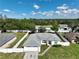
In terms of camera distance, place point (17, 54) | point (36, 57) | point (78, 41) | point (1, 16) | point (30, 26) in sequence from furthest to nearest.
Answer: point (1, 16) < point (30, 26) < point (78, 41) < point (17, 54) < point (36, 57)

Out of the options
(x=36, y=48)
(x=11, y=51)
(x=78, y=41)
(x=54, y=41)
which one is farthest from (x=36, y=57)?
(x=78, y=41)

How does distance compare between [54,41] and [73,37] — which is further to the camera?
[73,37]

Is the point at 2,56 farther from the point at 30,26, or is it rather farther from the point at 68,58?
the point at 30,26

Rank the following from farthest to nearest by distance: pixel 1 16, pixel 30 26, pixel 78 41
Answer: pixel 1 16
pixel 30 26
pixel 78 41

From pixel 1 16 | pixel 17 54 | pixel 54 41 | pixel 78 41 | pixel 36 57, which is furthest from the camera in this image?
pixel 1 16

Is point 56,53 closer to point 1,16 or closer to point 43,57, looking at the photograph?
point 43,57

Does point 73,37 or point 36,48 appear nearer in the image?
point 36,48

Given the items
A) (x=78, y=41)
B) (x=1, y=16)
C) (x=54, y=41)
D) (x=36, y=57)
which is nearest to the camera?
(x=36, y=57)

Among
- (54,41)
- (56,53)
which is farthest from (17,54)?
(54,41)

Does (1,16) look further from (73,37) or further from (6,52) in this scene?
(6,52)
